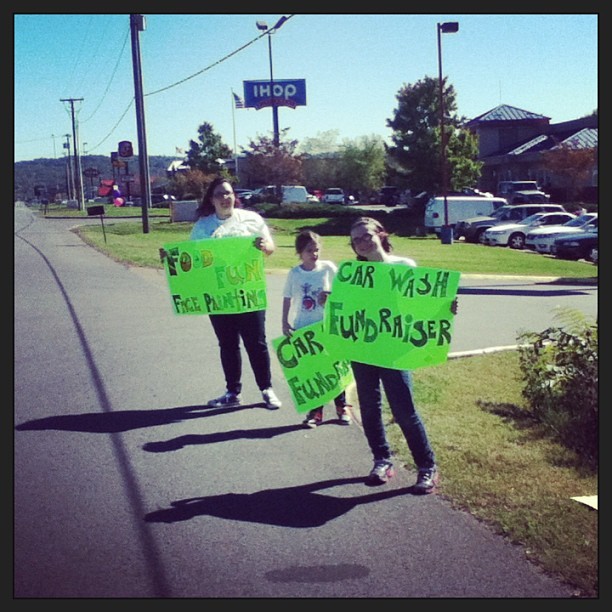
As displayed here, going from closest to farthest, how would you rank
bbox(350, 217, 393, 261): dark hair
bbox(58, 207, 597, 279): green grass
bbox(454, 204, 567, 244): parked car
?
bbox(350, 217, 393, 261): dark hair < bbox(58, 207, 597, 279): green grass < bbox(454, 204, 567, 244): parked car

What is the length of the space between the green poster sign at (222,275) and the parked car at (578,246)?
1955 centimetres

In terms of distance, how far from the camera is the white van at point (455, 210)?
3287 cm

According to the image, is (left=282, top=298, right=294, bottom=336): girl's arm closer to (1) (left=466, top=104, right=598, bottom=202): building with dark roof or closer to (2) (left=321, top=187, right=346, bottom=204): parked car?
(1) (left=466, top=104, right=598, bottom=202): building with dark roof

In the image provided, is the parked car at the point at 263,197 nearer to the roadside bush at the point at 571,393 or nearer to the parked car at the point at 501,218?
the parked car at the point at 501,218

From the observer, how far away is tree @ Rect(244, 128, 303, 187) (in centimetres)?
4819

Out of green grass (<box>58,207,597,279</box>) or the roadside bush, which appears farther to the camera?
green grass (<box>58,207,597,279</box>)

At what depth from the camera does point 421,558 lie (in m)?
3.62

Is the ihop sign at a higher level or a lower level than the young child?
higher

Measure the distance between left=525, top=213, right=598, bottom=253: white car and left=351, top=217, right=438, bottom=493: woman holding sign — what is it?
22.7 meters

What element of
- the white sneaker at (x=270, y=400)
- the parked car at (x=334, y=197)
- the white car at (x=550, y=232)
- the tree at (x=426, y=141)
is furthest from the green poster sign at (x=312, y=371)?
the parked car at (x=334, y=197)

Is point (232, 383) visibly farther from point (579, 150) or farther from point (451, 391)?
point (579, 150)

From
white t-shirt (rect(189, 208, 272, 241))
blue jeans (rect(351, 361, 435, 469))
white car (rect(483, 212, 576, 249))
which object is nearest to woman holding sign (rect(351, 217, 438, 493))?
blue jeans (rect(351, 361, 435, 469))

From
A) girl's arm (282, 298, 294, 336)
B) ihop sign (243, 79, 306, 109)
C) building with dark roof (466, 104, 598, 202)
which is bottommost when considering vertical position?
girl's arm (282, 298, 294, 336)

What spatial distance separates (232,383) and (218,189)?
175 centimetres
